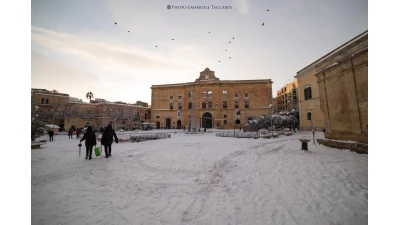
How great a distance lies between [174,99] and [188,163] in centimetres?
3193

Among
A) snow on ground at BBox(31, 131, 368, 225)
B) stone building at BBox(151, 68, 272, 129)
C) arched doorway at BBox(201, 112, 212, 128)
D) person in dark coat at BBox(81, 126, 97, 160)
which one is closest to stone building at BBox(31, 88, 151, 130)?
stone building at BBox(151, 68, 272, 129)

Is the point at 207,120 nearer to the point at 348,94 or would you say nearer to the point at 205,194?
the point at 348,94

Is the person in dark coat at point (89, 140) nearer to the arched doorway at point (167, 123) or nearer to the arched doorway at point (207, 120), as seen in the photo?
the arched doorway at point (207, 120)

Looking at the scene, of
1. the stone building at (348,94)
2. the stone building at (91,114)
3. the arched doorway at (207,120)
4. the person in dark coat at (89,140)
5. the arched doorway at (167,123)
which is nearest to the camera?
the stone building at (348,94)

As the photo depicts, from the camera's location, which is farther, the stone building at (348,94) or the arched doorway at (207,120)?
the arched doorway at (207,120)

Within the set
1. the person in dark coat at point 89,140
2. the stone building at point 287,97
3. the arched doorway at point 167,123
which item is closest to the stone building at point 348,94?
the person in dark coat at point 89,140

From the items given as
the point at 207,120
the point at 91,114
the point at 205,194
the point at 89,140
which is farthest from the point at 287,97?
the point at 205,194

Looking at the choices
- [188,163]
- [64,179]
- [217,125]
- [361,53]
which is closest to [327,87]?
[361,53]

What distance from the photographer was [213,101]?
34.8m

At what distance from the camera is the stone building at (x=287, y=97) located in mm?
44381

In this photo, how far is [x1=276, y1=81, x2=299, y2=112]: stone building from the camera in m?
44.4

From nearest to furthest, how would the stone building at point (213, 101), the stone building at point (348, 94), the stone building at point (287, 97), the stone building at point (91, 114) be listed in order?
the stone building at point (348, 94) < the stone building at point (91, 114) < the stone building at point (213, 101) < the stone building at point (287, 97)

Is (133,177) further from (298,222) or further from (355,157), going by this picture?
(355,157)

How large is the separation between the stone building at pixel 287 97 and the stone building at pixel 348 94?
38246 mm
